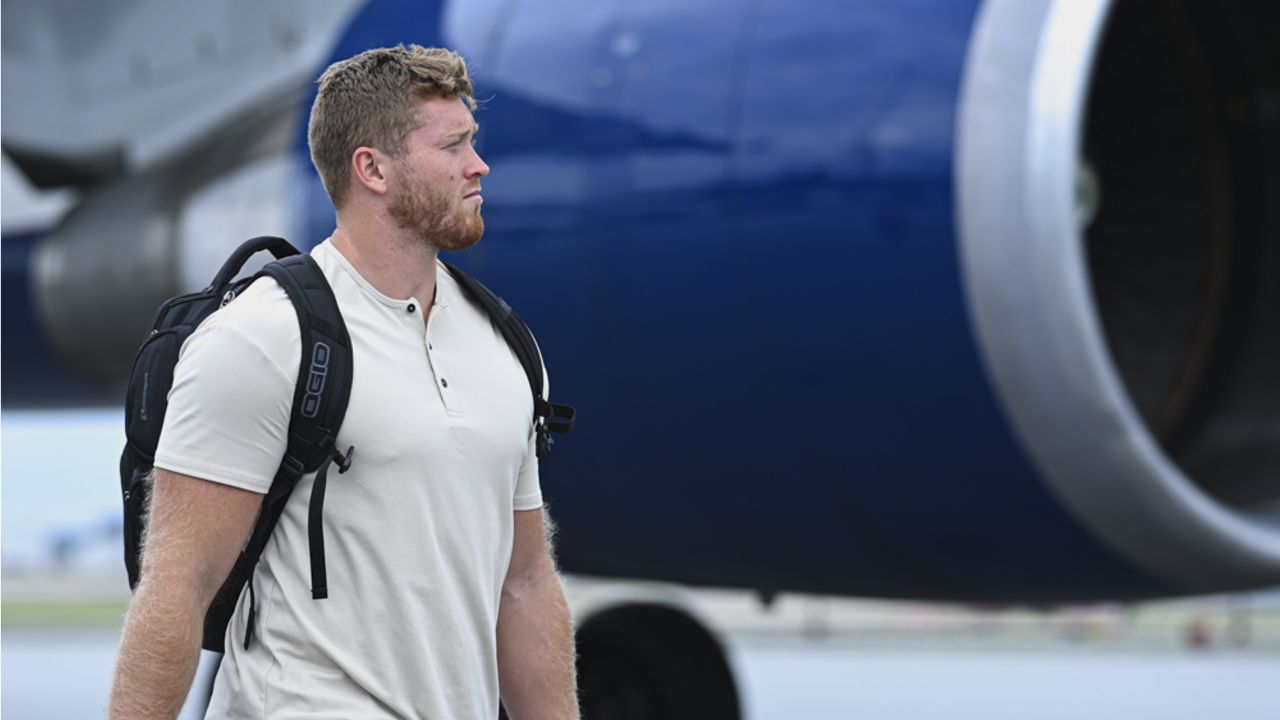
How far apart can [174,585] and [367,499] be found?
0.14 meters

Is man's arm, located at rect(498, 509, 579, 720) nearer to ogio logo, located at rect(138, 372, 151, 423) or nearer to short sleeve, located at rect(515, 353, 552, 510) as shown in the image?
short sleeve, located at rect(515, 353, 552, 510)

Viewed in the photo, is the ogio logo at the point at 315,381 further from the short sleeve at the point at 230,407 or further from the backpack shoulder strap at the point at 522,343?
the backpack shoulder strap at the point at 522,343

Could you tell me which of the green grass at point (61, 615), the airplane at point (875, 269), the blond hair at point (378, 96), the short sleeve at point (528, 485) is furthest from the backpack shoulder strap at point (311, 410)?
the green grass at point (61, 615)

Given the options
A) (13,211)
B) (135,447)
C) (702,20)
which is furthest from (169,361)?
(13,211)

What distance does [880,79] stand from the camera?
2.69m

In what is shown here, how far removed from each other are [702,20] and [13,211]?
183 cm

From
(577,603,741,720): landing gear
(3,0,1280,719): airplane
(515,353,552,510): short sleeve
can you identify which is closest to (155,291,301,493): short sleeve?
(515,353,552,510): short sleeve

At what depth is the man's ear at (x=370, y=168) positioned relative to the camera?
4.10 ft

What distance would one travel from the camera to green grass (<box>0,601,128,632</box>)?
17.8 meters

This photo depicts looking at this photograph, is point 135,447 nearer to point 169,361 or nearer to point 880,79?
point 169,361

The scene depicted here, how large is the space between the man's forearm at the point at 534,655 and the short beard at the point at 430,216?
0.28m

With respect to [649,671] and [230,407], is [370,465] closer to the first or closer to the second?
[230,407]

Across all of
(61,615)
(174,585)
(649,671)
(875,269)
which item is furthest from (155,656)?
(61,615)

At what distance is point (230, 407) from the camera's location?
3.78 feet
